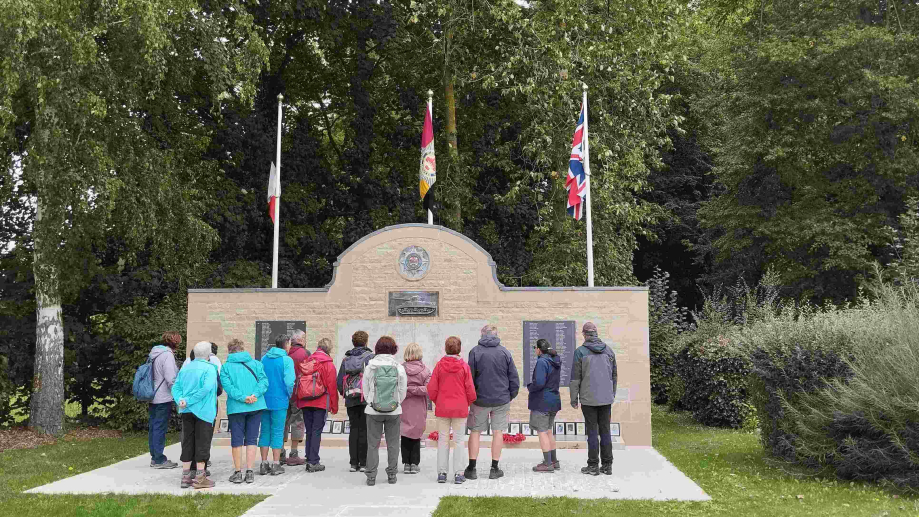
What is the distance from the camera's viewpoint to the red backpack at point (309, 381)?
1037cm

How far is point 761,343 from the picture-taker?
11.2 m

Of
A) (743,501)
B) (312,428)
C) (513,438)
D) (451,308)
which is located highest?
(451,308)

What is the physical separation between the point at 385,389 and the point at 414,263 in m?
4.27

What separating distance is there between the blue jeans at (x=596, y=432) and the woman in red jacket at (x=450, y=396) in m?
1.54

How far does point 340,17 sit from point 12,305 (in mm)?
10072

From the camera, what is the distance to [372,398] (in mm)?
9570

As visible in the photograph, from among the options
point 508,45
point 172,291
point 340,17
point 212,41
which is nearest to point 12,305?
point 172,291

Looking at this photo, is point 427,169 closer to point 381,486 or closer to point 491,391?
point 491,391

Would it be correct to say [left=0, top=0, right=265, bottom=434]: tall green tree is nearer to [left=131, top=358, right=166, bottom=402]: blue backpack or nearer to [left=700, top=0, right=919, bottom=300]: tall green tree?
[left=131, top=358, right=166, bottom=402]: blue backpack

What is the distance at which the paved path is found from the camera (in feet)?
27.9

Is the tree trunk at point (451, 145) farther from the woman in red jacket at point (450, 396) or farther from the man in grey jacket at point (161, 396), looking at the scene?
the woman in red jacket at point (450, 396)

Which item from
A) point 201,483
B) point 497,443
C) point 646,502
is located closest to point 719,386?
point 497,443

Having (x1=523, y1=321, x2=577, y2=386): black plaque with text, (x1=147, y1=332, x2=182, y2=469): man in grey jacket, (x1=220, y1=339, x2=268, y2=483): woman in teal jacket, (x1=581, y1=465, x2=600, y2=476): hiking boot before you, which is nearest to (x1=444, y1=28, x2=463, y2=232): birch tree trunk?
(x1=523, y1=321, x2=577, y2=386): black plaque with text

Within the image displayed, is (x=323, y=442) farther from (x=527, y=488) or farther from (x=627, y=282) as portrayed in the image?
(x=627, y=282)
